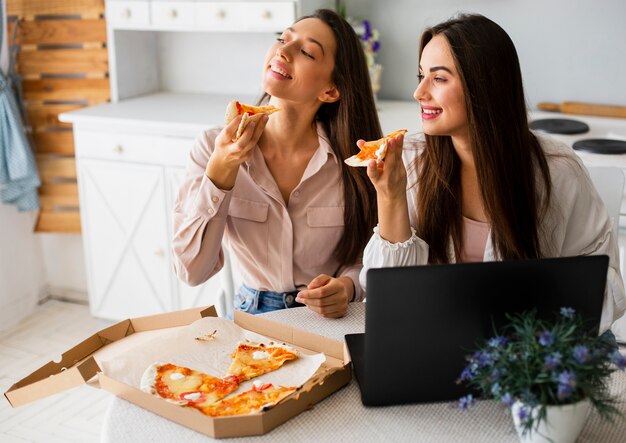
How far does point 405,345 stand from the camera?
49.5 inches

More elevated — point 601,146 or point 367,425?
point 601,146

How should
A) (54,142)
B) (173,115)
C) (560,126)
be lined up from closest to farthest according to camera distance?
1. (560,126)
2. (173,115)
3. (54,142)

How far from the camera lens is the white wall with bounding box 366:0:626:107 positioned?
3.04m

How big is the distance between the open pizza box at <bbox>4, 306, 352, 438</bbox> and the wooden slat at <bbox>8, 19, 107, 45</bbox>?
7.11 feet

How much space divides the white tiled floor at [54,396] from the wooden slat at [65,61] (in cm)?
110

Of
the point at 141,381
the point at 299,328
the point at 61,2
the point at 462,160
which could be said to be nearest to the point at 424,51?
the point at 462,160

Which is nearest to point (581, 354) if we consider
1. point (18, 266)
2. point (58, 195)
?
point (58, 195)

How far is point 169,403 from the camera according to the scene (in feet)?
4.17

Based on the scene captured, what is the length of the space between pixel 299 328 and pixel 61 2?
94.2 inches

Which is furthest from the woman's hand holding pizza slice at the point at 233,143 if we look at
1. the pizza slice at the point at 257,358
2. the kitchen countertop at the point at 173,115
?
the kitchen countertop at the point at 173,115

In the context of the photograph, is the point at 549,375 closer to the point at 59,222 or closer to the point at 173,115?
the point at 173,115

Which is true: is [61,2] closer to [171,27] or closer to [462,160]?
[171,27]

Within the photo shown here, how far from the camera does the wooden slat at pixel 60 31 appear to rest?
3.40m

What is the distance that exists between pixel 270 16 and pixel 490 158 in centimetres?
161
